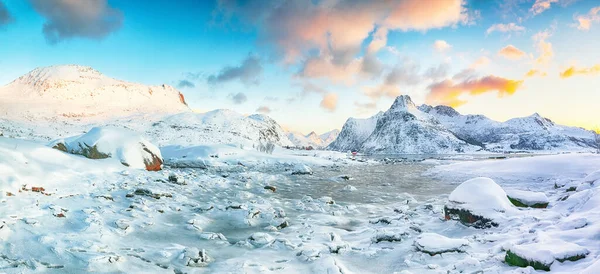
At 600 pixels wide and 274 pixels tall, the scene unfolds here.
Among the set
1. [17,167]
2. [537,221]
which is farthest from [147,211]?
[537,221]

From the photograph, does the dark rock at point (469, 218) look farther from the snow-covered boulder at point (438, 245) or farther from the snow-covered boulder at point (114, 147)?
the snow-covered boulder at point (114, 147)

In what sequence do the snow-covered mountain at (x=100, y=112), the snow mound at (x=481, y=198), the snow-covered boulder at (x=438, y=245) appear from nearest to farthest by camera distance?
Result: the snow-covered boulder at (x=438, y=245), the snow mound at (x=481, y=198), the snow-covered mountain at (x=100, y=112)

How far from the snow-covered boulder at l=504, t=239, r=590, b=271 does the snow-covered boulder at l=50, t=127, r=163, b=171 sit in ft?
67.5

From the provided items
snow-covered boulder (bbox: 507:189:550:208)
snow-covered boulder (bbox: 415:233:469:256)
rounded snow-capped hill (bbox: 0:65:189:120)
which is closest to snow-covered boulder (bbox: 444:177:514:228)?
snow-covered boulder (bbox: 507:189:550:208)

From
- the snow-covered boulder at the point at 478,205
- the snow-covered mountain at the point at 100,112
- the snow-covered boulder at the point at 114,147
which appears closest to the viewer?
the snow-covered boulder at the point at 478,205

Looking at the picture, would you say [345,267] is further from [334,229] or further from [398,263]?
[334,229]

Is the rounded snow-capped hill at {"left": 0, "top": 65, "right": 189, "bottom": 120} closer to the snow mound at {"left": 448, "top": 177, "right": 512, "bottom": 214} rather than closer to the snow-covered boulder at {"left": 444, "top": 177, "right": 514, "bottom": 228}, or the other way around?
the snow-covered boulder at {"left": 444, "top": 177, "right": 514, "bottom": 228}

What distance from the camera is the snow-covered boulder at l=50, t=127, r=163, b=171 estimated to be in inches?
741

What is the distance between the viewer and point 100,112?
11262 centimetres

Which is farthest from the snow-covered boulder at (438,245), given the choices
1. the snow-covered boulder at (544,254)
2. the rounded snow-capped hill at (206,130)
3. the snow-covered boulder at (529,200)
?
the rounded snow-capped hill at (206,130)

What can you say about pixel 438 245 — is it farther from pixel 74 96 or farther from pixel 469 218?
pixel 74 96

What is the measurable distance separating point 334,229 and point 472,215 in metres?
4.27

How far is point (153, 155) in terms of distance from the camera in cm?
2211

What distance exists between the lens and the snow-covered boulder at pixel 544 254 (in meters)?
5.07
